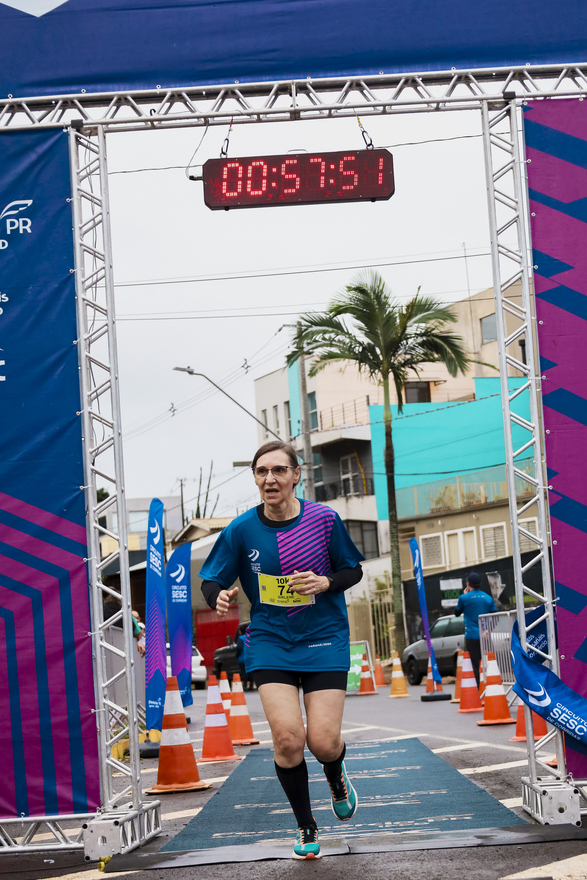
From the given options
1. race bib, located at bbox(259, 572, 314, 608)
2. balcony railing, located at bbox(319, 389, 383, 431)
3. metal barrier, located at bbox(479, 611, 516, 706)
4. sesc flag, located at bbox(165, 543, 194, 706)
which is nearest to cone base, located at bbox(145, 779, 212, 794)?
race bib, located at bbox(259, 572, 314, 608)

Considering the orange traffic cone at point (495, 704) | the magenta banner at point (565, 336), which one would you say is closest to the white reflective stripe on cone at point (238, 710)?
the orange traffic cone at point (495, 704)

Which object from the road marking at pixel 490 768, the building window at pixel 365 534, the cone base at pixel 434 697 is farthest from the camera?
the building window at pixel 365 534

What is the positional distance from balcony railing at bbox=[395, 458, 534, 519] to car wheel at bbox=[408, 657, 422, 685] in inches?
449

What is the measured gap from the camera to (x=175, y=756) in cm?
938

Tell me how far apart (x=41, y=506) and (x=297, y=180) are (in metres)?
2.88

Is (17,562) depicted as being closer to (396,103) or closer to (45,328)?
(45,328)

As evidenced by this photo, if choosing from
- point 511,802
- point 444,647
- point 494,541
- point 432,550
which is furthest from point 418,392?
point 511,802

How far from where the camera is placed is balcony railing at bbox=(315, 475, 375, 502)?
46.1 m

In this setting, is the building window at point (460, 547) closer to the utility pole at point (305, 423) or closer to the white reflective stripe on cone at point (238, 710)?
the utility pole at point (305, 423)

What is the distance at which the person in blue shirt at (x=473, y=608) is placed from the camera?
52.6 ft

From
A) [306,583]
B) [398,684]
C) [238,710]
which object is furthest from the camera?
[398,684]

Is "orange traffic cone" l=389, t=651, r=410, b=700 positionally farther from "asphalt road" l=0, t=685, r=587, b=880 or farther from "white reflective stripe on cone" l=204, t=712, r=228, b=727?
"white reflective stripe on cone" l=204, t=712, r=228, b=727

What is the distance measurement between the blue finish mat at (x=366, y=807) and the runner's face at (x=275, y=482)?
6.92 feet

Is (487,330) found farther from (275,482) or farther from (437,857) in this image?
(437,857)
